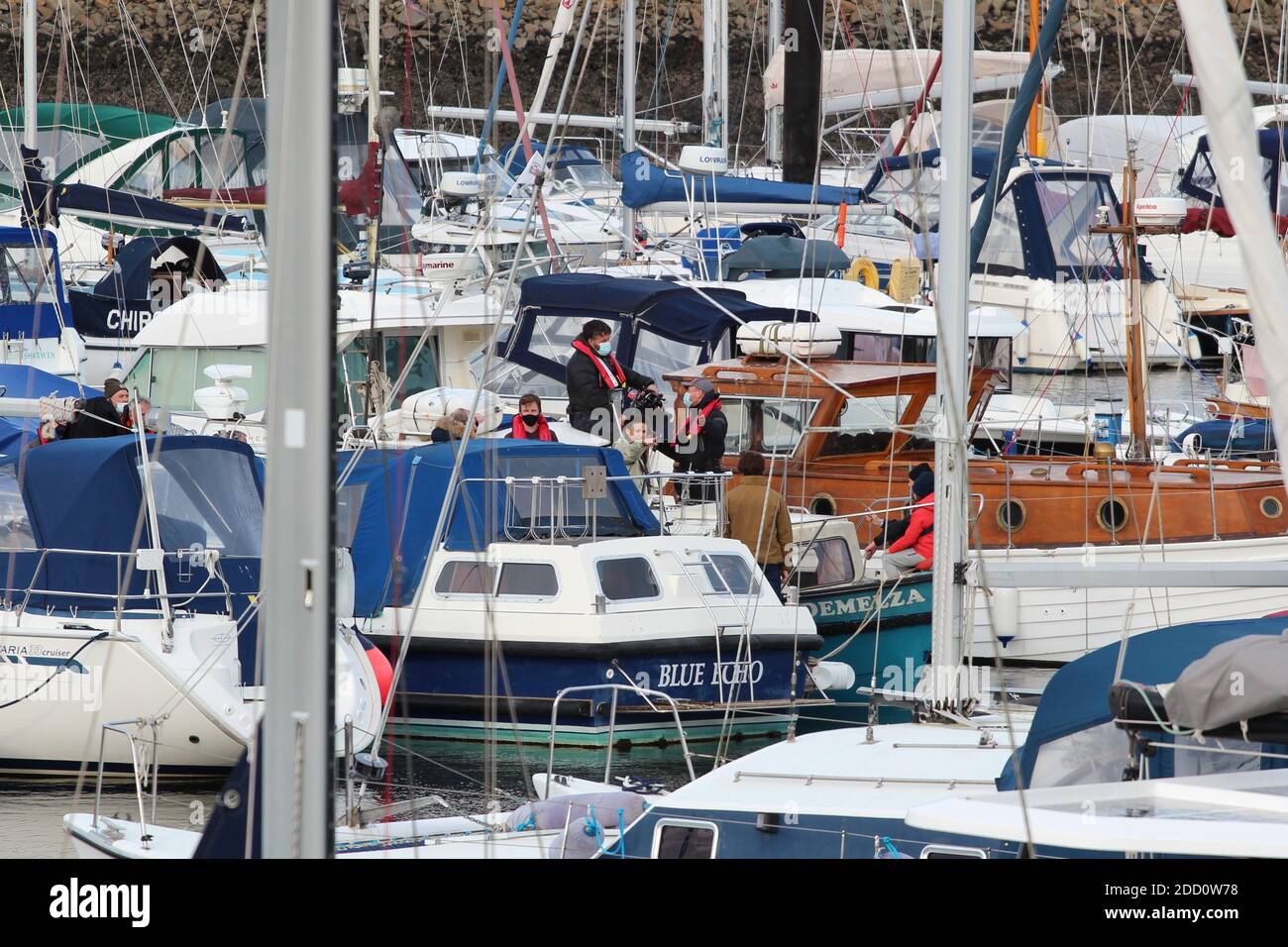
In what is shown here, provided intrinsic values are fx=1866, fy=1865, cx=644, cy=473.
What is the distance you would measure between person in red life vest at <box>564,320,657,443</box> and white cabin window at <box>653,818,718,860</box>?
25.5ft

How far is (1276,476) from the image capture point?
13414 millimetres

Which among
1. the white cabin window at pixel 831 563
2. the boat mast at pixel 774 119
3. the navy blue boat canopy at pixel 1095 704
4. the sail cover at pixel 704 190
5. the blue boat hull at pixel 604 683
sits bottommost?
the blue boat hull at pixel 604 683

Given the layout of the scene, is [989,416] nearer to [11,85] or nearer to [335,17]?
[335,17]

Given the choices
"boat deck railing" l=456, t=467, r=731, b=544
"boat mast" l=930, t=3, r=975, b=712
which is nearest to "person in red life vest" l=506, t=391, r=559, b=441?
"boat deck railing" l=456, t=467, r=731, b=544

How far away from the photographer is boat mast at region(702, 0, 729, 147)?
24.5m

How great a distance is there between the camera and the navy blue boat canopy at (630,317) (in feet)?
52.0

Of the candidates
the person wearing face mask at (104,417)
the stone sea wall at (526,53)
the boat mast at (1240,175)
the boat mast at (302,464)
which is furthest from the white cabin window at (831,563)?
the stone sea wall at (526,53)

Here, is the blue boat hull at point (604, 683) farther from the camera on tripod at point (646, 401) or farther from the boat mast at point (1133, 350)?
the boat mast at point (1133, 350)

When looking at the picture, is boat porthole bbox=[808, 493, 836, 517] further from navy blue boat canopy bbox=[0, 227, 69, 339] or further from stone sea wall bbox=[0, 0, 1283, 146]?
stone sea wall bbox=[0, 0, 1283, 146]

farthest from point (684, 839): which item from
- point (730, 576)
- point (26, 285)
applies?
point (26, 285)

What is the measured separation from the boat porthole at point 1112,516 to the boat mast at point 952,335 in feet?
17.8

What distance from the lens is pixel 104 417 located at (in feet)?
44.2
